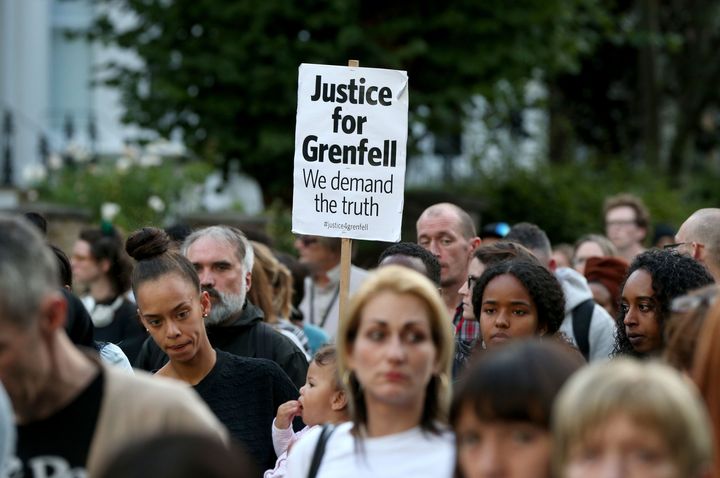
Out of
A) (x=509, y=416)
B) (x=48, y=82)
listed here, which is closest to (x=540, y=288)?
(x=509, y=416)

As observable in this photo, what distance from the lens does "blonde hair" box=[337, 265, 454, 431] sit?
4781 millimetres

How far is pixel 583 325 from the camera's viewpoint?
8.80 m

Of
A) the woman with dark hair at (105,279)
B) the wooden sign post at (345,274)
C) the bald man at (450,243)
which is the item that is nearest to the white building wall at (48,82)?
the woman with dark hair at (105,279)

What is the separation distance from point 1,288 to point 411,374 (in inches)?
51.9

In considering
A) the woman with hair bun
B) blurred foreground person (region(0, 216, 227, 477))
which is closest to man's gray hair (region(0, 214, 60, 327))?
blurred foreground person (region(0, 216, 227, 477))

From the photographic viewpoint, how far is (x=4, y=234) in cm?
425

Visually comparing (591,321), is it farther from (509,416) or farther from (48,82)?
(48,82)

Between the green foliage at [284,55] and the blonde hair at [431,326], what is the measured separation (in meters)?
12.3

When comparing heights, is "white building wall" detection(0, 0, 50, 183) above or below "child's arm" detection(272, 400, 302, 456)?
above

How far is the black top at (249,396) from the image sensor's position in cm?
686

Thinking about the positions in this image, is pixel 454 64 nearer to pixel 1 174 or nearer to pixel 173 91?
pixel 173 91

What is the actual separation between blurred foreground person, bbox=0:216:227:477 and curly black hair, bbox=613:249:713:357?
9.64 feet

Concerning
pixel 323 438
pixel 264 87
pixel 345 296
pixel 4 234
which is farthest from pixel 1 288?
pixel 264 87

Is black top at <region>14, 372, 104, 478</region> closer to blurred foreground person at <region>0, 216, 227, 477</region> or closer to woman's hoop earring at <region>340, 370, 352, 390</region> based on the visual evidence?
blurred foreground person at <region>0, 216, 227, 477</region>
